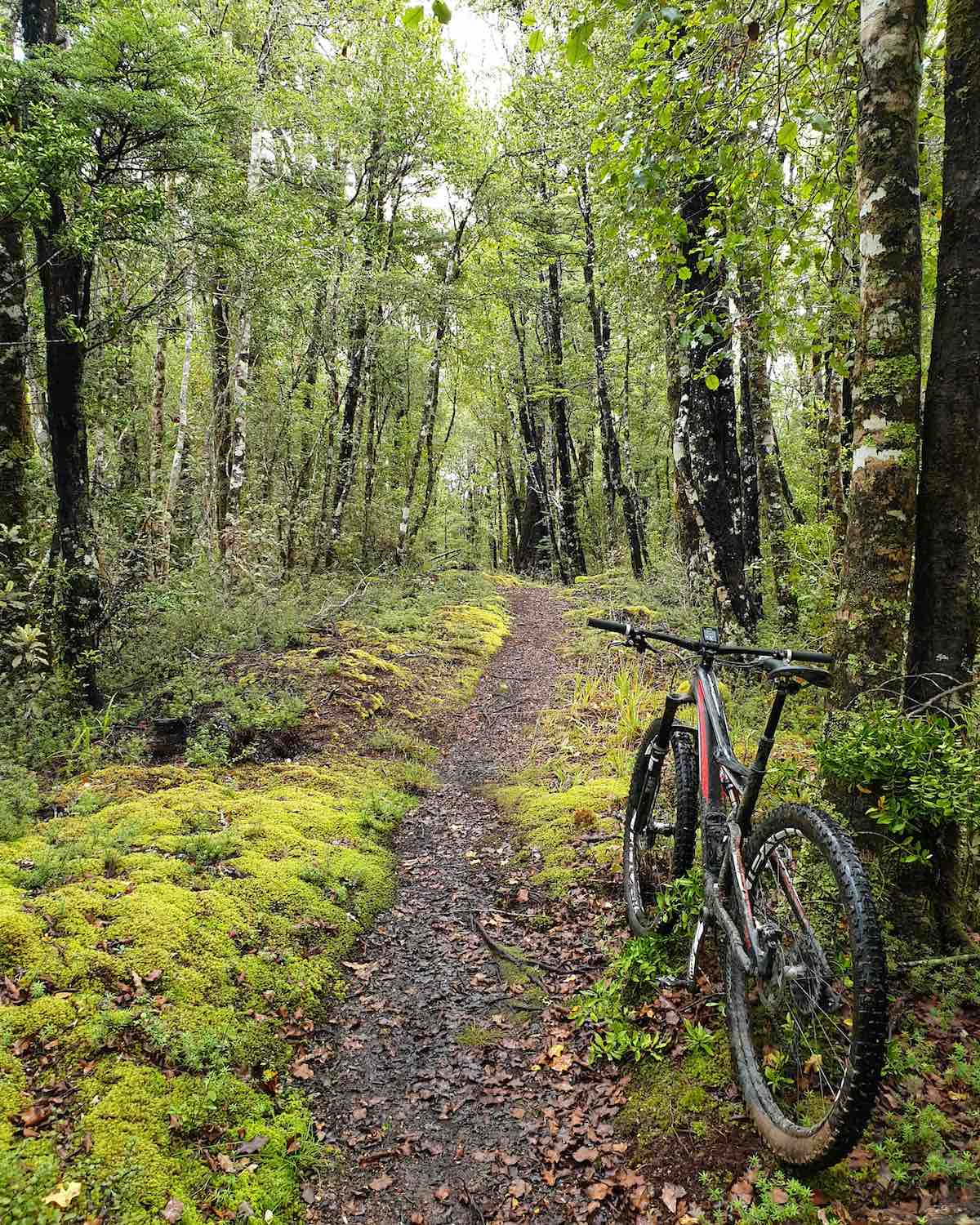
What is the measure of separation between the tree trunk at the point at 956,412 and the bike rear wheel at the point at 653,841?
49.9 inches

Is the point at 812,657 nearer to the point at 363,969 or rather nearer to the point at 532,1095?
the point at 532,1095

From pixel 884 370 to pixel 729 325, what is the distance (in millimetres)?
2022

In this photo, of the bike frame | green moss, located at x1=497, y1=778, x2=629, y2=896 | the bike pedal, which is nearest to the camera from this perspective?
the bike frame

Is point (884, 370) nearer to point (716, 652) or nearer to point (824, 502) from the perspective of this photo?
point (716, 652)

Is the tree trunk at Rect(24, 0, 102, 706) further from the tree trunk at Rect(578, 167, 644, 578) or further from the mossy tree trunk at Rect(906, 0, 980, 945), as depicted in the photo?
the tree trunk at Rect(578, 167, 644, 578)

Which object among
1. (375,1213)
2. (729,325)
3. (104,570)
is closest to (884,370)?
(729,325)

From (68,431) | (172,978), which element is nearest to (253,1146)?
(172,978)

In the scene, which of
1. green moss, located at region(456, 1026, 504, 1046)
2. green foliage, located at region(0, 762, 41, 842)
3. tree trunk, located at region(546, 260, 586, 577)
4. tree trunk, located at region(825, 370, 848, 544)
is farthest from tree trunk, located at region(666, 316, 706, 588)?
tree trunk, located at region(546, 260, 586, 577)

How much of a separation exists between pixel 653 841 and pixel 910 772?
1.82m

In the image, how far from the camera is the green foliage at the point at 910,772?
2.66 meters

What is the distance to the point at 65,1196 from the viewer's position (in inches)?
92.9

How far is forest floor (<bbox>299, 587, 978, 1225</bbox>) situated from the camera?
8.13 feet

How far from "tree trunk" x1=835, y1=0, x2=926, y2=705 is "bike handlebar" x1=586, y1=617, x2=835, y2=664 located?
1.18ft

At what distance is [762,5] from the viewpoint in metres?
4.20
